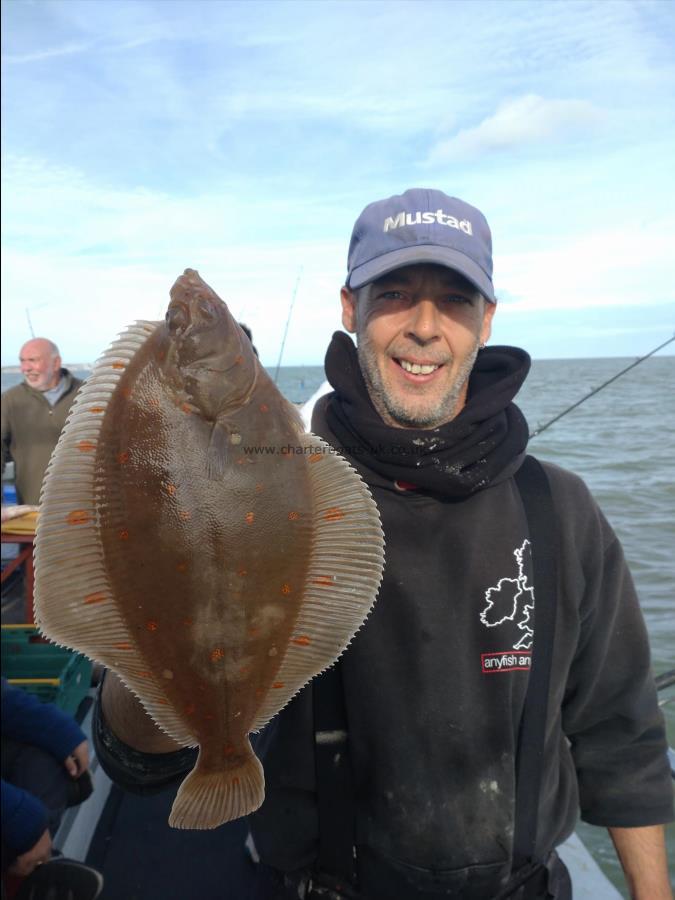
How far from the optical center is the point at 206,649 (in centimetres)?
141

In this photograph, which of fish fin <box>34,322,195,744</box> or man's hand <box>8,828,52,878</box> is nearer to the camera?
fish fin <box>34,322,195,744</box>

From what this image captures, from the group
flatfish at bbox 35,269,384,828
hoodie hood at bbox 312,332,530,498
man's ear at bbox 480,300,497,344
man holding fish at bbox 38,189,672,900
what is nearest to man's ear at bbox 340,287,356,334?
man holding fish at bbox 38,189,672,900

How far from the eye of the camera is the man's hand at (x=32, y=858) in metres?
3.04

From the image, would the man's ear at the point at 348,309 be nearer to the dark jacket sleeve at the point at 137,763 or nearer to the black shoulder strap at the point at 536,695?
the black shoulder strap at the point at 536,695

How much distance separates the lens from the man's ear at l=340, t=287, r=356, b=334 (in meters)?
2.36

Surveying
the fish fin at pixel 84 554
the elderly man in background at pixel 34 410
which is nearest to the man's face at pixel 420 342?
the fish fin at pixel 84 554

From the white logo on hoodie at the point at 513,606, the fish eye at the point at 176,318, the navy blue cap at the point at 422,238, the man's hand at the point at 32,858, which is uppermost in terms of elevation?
the navy blue cap at the point at 422,238

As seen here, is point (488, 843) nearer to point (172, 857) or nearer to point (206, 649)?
point (206, 649)

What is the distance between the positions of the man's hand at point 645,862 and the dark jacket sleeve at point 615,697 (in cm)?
6

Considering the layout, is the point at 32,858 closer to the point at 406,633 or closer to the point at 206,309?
the point at 406,633

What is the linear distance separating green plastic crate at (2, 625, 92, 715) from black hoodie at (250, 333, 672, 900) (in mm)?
3115

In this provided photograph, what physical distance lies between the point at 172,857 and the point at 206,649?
9.49 feet

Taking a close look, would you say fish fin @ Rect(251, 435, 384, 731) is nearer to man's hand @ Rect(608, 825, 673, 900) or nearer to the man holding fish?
the man holding fish

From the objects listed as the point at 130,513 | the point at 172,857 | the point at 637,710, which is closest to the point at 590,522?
the point at 637,710
